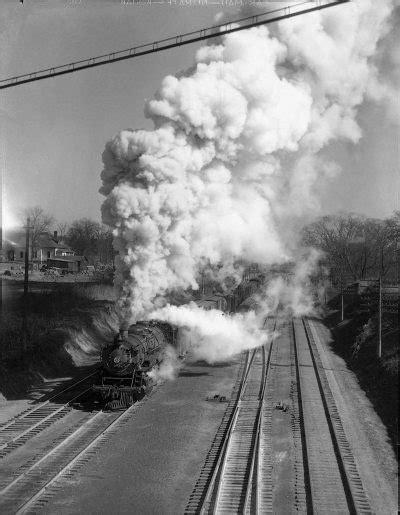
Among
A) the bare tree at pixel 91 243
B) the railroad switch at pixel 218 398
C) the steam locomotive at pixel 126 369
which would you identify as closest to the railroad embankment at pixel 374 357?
the railroad switch at pixel 218 398

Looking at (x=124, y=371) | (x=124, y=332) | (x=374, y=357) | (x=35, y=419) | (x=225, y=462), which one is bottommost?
(x=225, y=462)

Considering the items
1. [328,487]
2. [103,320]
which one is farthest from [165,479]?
[103,320]

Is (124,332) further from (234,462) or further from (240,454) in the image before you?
(234,462)

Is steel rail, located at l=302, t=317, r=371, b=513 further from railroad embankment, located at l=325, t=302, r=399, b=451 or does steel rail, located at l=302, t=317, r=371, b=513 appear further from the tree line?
the tree line

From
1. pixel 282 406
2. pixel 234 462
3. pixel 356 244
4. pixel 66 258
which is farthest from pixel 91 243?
pixel 234 462

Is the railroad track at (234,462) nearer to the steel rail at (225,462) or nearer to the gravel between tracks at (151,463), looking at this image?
the steel rail at (225,462)

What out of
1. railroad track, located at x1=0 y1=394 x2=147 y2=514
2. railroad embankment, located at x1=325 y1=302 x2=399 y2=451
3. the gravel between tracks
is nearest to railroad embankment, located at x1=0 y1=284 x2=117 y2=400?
railroad track, located at x1=0 y1=394 x2=147 y2=514
